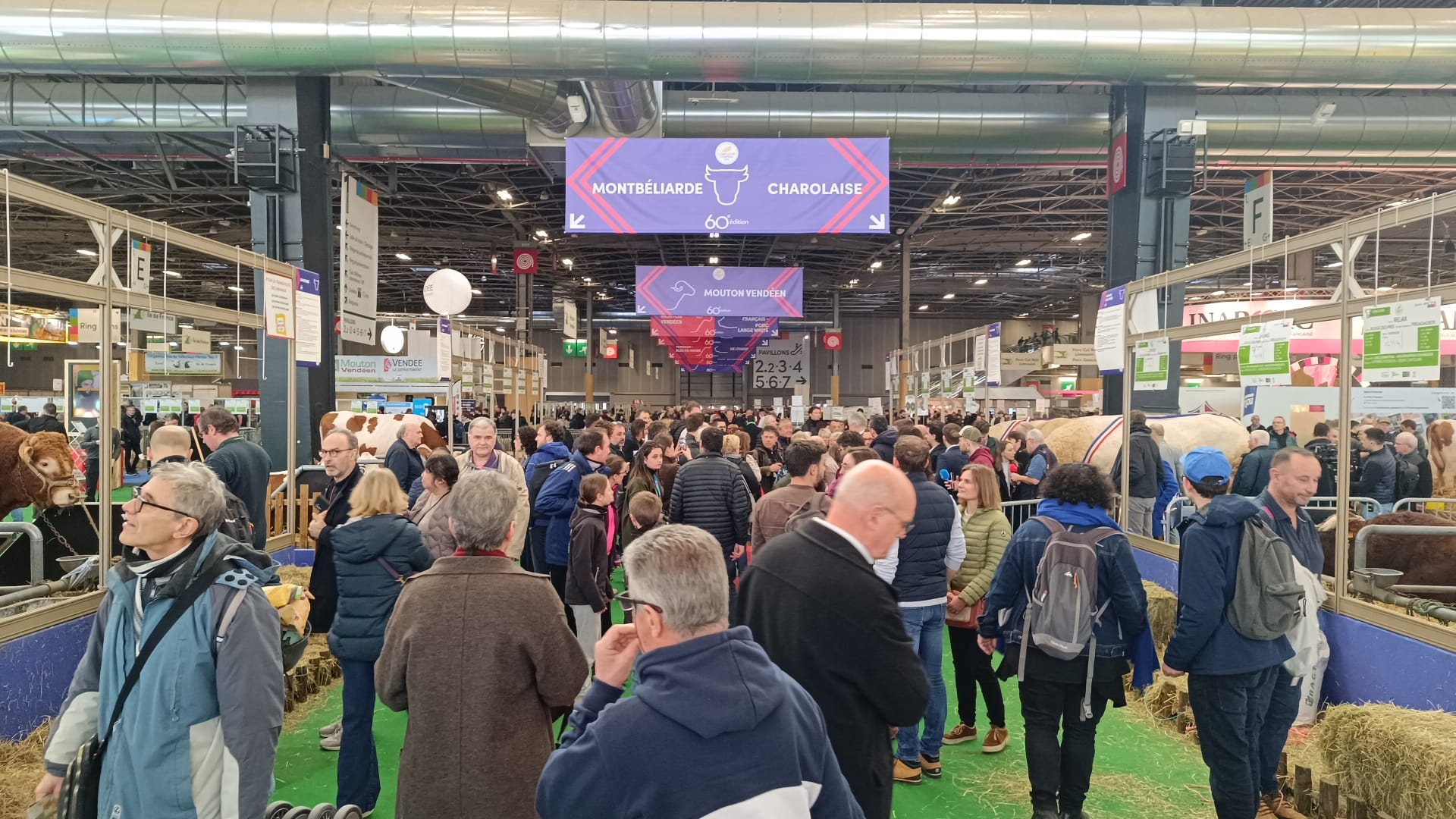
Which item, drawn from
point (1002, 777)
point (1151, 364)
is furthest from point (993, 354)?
point (1002, 777)

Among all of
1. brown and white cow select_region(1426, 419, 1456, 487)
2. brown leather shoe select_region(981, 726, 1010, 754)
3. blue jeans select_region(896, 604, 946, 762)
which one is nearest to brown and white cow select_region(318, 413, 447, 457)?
blue jeans select_region(896, 604, 946, 762)

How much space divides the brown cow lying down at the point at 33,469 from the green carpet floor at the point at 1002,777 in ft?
6.65

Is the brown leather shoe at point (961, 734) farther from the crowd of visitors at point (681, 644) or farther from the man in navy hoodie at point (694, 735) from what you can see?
the man in navy hoodie at point (694, 735)

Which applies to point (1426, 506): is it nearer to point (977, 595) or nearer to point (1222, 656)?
point (977, 595)

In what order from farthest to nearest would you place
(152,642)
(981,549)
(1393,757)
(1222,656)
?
(981,549)
(1393,757)
(1222,656)
(152,642)

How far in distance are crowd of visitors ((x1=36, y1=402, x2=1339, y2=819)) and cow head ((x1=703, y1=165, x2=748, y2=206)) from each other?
3288mm

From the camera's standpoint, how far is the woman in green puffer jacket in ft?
14.6

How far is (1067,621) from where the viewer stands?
3303mm

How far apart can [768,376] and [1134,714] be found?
29.7 meters

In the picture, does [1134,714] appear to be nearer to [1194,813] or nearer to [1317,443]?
[1194,813]

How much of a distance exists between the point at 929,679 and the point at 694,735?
3026mm

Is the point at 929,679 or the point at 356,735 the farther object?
the point at 929,679

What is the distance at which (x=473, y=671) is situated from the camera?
2311 mm

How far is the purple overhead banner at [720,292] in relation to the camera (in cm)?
1252
